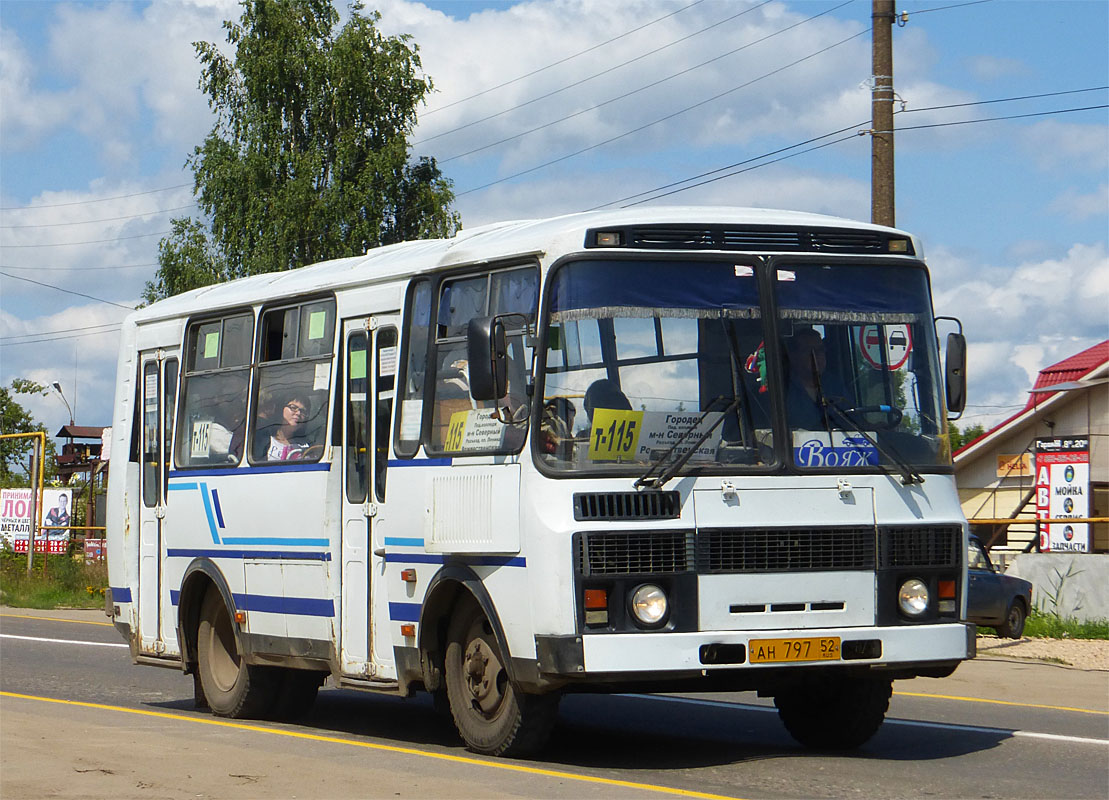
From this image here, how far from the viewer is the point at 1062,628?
21.7m

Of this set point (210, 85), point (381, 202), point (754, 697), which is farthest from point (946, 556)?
point (210, 85)

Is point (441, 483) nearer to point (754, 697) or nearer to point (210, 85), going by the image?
point (754, 697)

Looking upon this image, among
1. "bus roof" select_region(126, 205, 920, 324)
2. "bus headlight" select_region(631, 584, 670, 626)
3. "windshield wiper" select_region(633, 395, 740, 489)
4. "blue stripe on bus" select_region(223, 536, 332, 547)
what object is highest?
"bus roof" select_region(126, 205, 920, 324)

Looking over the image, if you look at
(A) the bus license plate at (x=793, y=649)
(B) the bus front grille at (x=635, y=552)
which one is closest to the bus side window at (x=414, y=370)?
(B) the bus front grille at (x=635, y=552)

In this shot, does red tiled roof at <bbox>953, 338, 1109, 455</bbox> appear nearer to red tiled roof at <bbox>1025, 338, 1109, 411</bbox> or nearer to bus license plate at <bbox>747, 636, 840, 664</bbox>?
red tiled roof at <bbox>1025, 338, 1109, 411</bbox>

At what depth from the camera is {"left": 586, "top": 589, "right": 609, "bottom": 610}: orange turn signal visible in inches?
367

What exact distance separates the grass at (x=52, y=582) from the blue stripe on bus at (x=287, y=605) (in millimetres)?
21558

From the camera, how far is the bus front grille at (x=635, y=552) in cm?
932

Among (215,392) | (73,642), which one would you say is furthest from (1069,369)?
(215,392)

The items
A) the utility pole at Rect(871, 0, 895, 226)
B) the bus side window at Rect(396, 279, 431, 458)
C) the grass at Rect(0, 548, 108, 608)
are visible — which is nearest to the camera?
the bus side window at Rect(396, 279, 431, 458)

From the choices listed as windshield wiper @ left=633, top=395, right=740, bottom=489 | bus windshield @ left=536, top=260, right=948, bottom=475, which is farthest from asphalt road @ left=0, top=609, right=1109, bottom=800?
bus windshield @ left=536, top=260, right=948, bottom=475

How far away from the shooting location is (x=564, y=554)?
9320 mm

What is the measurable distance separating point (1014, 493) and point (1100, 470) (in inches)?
203

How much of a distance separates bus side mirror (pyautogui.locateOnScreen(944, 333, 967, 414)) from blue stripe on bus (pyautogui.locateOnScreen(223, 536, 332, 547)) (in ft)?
14.1
